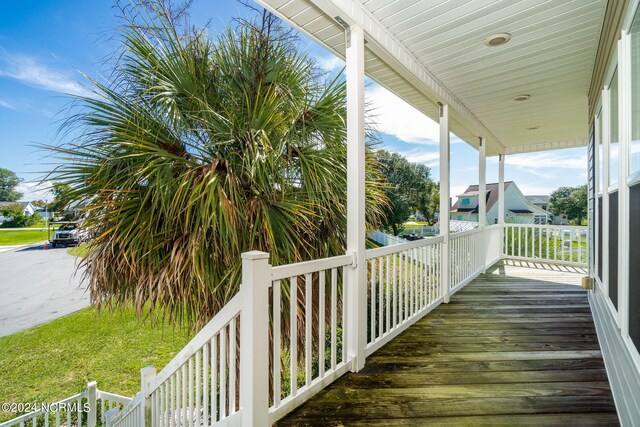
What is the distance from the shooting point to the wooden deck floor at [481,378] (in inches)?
62.2

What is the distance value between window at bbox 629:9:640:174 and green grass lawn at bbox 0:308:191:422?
4884 mm

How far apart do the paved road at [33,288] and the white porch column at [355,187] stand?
3.91 meters

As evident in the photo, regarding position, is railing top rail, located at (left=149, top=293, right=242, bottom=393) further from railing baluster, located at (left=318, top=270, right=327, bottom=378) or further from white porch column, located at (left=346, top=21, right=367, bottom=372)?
white porch column, located at (left=346, top=21, right=367, bottom=372)

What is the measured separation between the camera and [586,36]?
2.42 meters

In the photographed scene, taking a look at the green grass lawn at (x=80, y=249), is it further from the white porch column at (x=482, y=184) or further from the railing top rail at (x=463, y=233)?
the white porch column at (x=482, y=184)

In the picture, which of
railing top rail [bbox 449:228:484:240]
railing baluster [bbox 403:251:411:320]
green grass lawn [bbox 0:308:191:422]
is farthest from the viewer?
green grass lawn [bbox 0:308:191:422]

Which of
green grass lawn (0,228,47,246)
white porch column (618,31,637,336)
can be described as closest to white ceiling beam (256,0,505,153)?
white porch column (618,31,637,336)

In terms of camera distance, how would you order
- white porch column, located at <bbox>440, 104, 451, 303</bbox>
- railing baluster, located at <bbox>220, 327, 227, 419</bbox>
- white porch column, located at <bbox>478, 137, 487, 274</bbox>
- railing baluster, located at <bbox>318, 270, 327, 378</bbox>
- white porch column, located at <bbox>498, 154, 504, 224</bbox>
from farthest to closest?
1. white porch column, located at <bbox>498, 154, 504, 224</bbox>
2. white porch column, located at <bbox>478, 137, 487, 274</bbox>
3. white porch column, located at <bbox>440, 104, 451, 303</bbox>
4. railing baluster, located at <bbox>318, 270, 327, 378</bbox>
5. railing baluster, located at <bbox>220, 327, 227, 419</bbox>

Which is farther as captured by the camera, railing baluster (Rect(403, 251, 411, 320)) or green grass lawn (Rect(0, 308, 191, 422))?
green grass lawn (Rect(0, 308, 191, 422))

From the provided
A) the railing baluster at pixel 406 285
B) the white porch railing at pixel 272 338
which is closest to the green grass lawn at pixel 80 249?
the white porch railing at pixel 272 338

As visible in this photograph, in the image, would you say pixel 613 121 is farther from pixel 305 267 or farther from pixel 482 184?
pixel 482 184

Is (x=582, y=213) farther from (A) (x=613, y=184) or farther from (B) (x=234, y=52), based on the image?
(B) (x=234, y=52)

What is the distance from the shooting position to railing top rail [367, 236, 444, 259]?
232 centimetres

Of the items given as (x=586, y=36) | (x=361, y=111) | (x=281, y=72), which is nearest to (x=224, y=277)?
(x=361, y=111)
